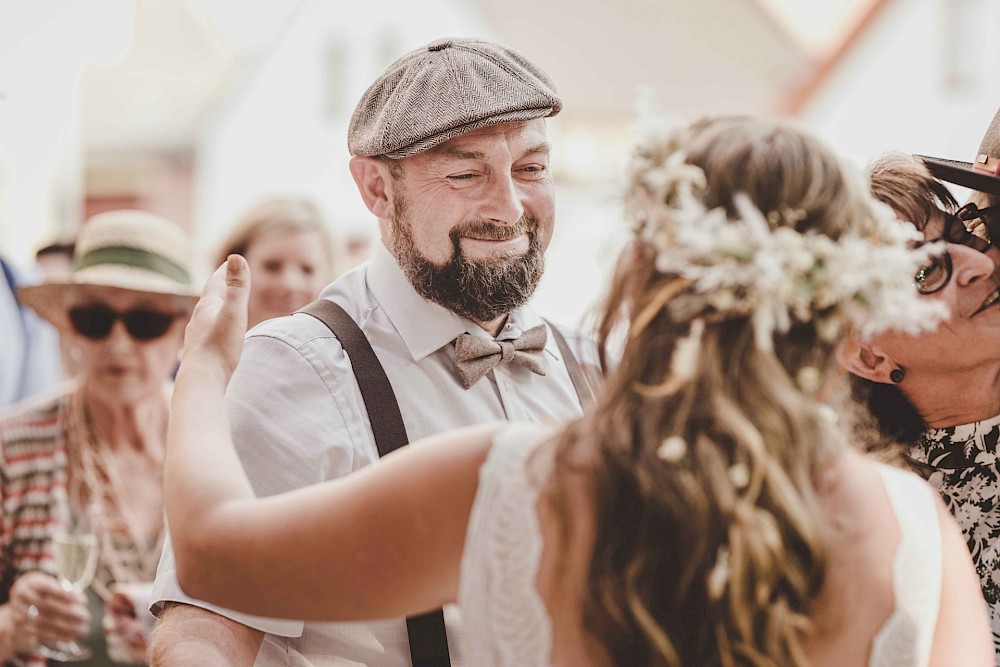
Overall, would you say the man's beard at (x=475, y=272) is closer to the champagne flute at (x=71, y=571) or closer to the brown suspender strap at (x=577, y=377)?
the brown suspender strap at (x=577, y=377)

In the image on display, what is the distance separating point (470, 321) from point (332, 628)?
24.7 inches

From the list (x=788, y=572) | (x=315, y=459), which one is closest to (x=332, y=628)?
(x=315, y=459)

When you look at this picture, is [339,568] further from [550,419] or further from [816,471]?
[550,419]

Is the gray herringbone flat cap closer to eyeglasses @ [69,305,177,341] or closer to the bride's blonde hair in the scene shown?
the bride's blonde hair

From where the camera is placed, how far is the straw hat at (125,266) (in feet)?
10.8

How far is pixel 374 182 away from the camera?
2260 millimetres

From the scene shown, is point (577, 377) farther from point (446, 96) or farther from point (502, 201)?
point (446, 96)

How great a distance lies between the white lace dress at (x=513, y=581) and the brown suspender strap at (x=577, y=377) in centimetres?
92

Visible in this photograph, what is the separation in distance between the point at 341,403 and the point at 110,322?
5.17ft

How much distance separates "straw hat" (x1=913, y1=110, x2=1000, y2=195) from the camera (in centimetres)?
198

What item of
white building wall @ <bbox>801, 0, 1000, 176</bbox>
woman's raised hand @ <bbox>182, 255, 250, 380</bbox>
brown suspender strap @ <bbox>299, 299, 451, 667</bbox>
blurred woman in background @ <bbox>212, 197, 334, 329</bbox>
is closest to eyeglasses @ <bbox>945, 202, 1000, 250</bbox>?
brown suspender strap @ <bbox>299, 299, 451, 667</bbox>

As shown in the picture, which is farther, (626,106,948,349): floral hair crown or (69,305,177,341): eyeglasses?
(69,305,177,341): eyeglasses

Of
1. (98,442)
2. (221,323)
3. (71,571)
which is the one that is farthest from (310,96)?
(221,323)

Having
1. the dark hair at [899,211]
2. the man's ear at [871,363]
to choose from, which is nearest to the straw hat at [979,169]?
the dark hair at [899,211]
